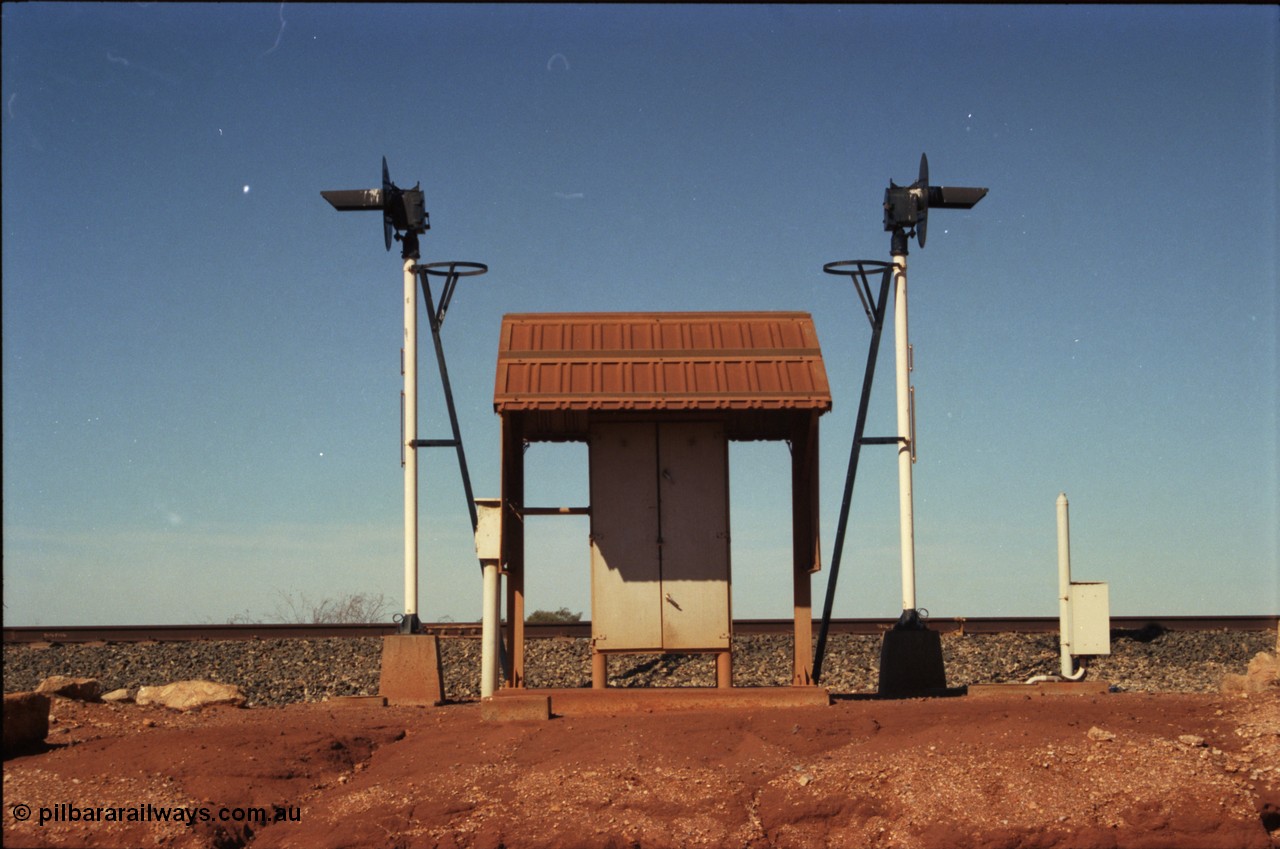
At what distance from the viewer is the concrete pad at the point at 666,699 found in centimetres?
1256

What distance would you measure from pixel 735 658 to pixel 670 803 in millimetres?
9634

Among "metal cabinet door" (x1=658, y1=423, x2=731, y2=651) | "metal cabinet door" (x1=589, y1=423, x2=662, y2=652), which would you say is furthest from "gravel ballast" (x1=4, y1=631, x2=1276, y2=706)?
"metal cabinet door" (x1=658, y1=423, x2=731, y2=651)

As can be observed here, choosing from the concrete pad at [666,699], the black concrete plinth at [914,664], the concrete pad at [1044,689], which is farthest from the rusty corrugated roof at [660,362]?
the concrete pad at [1044,689]

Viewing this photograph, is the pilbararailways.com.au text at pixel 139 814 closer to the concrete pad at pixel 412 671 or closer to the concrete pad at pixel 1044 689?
the concrete pad at pixel 412 671

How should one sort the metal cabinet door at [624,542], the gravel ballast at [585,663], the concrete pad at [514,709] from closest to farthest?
Answer: the concrete pad at [514,709] < the metal cabinet door at [624,542] < the gravel ballast at [585,663]

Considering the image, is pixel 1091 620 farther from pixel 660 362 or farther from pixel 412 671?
pixel 412 671

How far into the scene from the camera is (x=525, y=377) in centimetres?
1341

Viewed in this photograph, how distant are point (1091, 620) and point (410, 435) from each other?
8.59 m

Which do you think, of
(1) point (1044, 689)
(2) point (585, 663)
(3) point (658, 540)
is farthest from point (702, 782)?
(2) point (585, 663)

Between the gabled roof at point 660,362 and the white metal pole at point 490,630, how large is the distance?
2.12 meters

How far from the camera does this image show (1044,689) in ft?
47.0

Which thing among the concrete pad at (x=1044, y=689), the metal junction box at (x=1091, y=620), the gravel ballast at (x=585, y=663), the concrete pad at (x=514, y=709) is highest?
the metal junction box at (x=1091, y=620)

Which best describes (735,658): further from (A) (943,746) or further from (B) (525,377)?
(A) (943,746)

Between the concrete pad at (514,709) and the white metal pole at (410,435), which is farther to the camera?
the white metal pole at (410,435)
